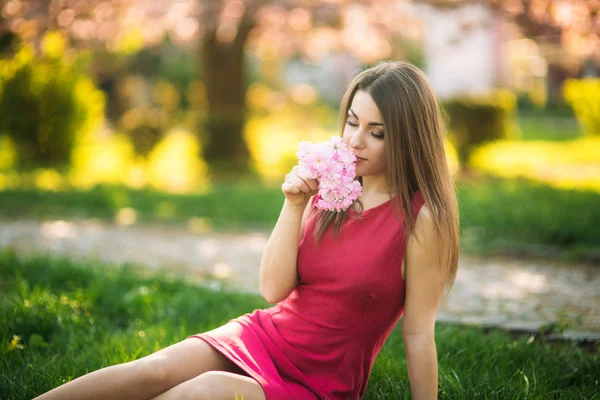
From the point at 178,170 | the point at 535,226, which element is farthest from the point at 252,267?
the point at 178,170

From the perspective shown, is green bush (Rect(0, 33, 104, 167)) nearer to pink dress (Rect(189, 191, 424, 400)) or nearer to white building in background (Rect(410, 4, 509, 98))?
pink dress (Rect(189, 191, 424, 400))

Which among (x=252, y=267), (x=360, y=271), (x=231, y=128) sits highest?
(x=231, y=128)

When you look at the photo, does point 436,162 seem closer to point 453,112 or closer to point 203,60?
point 453,112

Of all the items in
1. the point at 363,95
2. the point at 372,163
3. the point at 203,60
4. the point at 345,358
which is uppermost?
the point at 203,60

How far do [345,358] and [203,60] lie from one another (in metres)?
10.1

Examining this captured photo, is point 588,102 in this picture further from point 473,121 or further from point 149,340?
point 149,340

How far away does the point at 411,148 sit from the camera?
7.72 feet

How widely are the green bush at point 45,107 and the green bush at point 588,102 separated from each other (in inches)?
443

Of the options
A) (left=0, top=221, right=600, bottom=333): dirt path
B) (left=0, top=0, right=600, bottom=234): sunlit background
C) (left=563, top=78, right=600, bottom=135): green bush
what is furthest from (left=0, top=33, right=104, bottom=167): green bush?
(left=563, top=78, right=600, bottom=135): green bush

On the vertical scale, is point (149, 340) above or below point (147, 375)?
below

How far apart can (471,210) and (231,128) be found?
5.54 metres

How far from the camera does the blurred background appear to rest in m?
7.55

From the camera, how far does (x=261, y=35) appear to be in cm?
1230

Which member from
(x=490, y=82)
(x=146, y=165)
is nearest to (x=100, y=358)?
(x=146, y=165)
